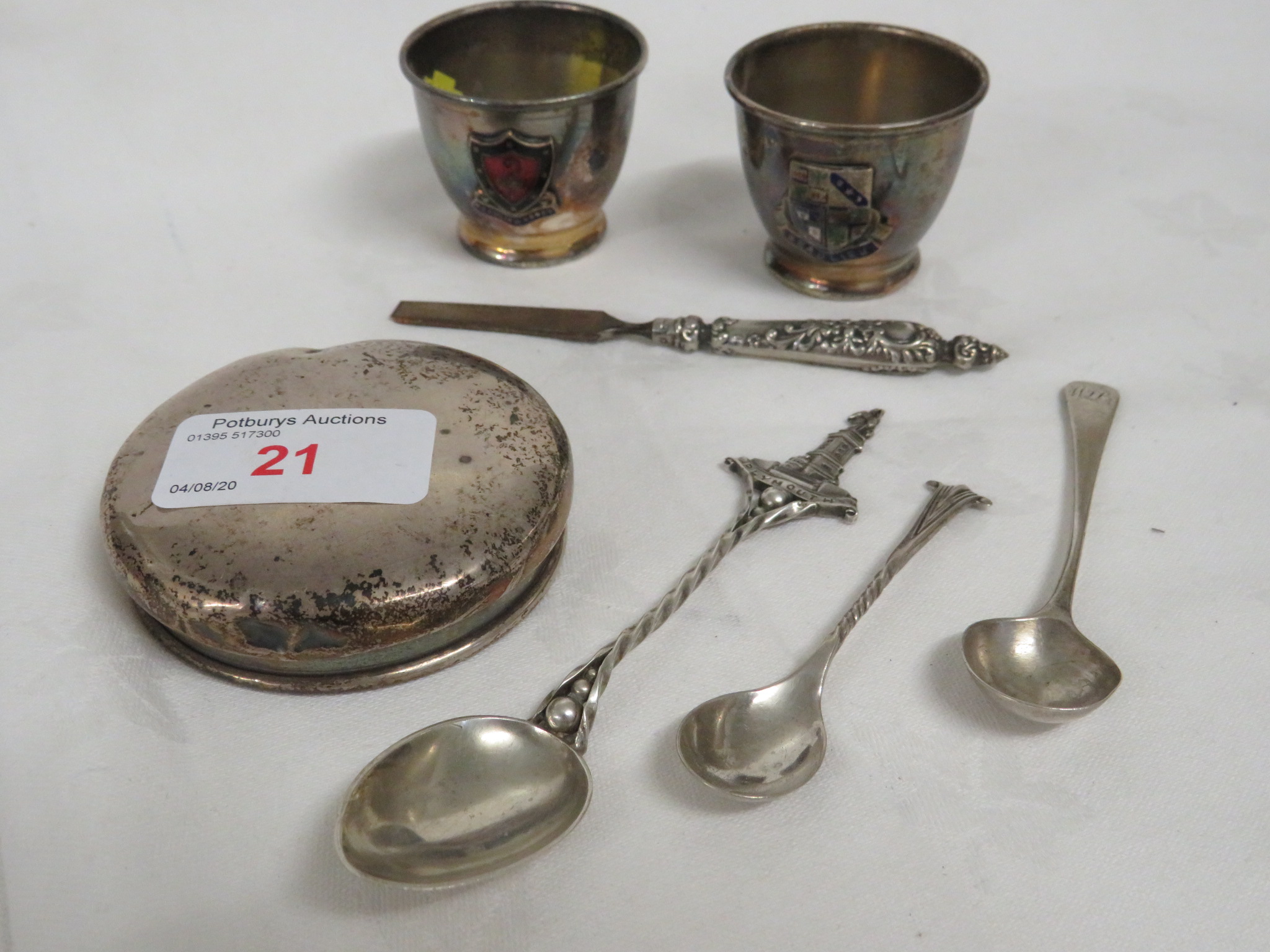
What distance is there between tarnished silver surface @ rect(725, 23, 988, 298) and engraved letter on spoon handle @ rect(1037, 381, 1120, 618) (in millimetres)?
275

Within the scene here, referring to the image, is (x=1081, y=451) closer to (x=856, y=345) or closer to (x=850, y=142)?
Answer: (x=856, y=345)

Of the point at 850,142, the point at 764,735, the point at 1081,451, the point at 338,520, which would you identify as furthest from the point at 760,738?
the point at 850,142

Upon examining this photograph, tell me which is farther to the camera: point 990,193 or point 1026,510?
point 990,193

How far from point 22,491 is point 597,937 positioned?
0.76 meters

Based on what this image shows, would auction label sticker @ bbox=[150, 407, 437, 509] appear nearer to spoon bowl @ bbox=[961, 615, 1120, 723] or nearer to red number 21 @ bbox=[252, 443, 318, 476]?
red number 21 @ bbox=[252, 443, 318, 476]

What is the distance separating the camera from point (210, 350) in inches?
50.7

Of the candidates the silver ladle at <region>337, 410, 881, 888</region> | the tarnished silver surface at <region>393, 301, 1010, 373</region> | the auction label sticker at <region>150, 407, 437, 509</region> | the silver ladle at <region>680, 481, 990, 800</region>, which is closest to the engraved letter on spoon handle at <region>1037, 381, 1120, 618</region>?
the tarnished silver surface at <region>393, 301, 1010, 373</region>

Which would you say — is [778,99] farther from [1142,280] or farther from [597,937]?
[597,937]

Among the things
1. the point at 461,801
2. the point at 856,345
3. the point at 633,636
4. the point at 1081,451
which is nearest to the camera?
the point at 461,801

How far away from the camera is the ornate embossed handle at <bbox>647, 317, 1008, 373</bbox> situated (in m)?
1.20

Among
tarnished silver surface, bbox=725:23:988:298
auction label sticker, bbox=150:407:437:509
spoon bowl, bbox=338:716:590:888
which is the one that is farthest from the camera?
tarnished silver surface, bbox=725:23:988:298

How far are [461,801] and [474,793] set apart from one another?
0.04 ft

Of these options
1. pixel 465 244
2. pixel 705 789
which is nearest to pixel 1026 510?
pixel 705 789

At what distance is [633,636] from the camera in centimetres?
89
